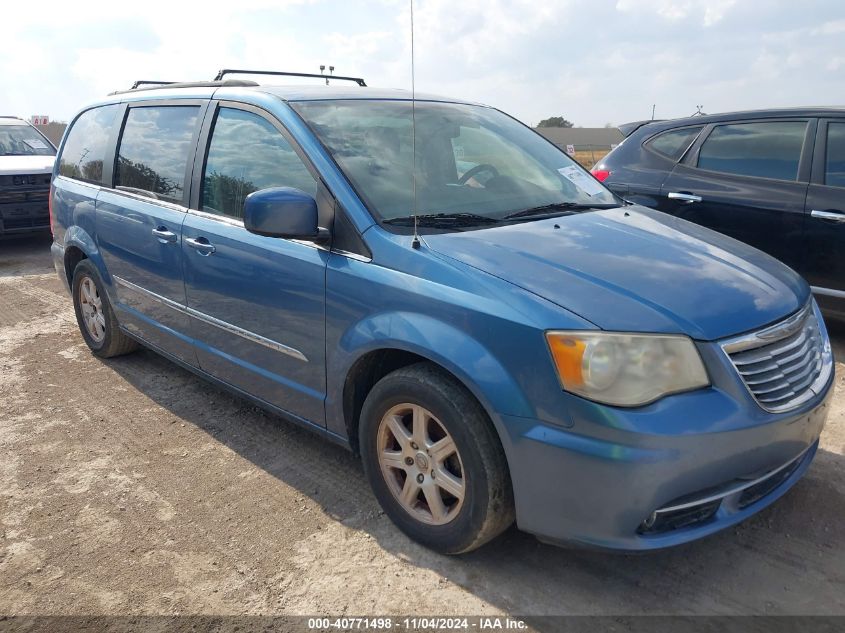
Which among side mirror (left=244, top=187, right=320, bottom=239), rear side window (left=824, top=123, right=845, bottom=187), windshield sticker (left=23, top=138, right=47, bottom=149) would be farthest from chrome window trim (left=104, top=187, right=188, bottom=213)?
windshield sticker (left=23, top=138, right=47, bottom=149)

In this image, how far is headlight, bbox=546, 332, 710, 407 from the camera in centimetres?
217

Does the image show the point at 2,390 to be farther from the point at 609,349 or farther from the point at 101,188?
the point at 609,349

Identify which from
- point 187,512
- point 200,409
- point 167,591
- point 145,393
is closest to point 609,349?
point 167,591

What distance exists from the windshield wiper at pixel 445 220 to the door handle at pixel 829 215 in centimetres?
284

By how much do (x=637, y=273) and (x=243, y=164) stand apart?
77.4 inches

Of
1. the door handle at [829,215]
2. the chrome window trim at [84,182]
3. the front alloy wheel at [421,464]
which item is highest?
the chrome window trim at [84,182]

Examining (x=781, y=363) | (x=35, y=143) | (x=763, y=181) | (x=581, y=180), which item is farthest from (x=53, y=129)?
(x=781, y=363)

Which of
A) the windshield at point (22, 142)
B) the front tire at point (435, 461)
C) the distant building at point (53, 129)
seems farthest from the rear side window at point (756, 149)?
the distant building at point (53, 129)

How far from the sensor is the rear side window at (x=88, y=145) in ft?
15.4

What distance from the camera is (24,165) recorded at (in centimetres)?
927

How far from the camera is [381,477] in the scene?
2.83 metres

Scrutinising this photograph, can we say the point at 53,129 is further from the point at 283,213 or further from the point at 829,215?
the point at 829,215

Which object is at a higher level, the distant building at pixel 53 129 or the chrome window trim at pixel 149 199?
the distant building at pixel 53 129

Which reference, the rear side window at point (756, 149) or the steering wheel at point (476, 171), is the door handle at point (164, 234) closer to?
the steering wheel at point (476, 171)
